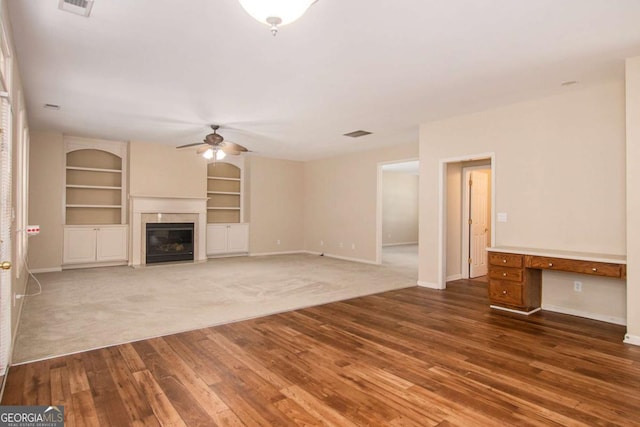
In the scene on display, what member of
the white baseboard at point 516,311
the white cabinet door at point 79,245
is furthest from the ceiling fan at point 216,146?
the white baseboard at point 516,311

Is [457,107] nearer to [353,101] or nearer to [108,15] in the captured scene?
[353,101]

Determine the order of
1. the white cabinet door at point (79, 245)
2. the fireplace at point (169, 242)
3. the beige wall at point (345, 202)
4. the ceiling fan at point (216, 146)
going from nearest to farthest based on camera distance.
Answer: the ceiling fan at point (216, 146), the white cabinet door at point (79, 245), the fireplace at point (169, 242), the beige wall at point (345, 202)

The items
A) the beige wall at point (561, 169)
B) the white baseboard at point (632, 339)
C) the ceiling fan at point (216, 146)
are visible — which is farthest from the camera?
the ceiling fan at point (216, 146)

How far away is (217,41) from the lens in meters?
3.06

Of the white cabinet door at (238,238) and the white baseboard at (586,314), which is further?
the white cabinet door at (238,238)

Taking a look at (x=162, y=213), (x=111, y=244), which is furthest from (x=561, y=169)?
(x=111, y=244)

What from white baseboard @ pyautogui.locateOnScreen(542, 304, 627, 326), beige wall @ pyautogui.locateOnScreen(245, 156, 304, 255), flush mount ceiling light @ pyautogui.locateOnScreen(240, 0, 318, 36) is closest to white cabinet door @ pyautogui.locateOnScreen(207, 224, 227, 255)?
beige wall @ pyautogui.locateOnScreen(245, 156, 304, 255)

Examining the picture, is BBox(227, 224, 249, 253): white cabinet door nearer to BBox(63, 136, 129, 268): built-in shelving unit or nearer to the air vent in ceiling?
BBox(63, 136, 129, 268): built-in shelving unit

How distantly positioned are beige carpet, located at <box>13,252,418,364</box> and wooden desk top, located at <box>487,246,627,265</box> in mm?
1844

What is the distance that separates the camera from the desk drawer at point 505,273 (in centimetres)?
426

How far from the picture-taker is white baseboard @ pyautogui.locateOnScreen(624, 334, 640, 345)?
3.29 metres

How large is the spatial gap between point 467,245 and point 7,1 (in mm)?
6565

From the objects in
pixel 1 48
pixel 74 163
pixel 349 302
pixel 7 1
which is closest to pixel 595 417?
pixel 349 302

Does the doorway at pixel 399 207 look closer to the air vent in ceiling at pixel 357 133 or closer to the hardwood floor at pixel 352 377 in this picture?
the air vent in ceiling at pixel 357 133
